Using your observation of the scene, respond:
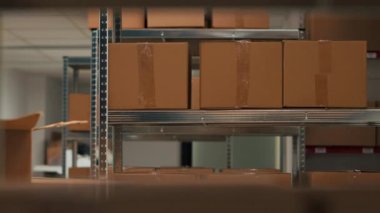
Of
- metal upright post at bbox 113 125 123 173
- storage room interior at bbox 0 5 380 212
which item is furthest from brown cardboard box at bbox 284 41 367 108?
metal upright post at bbox 113 125 123 173

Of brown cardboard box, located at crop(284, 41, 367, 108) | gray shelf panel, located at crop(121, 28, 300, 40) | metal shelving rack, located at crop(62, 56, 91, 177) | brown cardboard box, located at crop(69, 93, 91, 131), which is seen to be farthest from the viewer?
metal shelving rack, located at crop(62, 56, 91, 177)

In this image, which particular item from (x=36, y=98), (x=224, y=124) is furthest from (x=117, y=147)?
(x=36, y=98)

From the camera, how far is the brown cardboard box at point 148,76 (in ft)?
7.39

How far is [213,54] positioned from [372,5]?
5.61 ft

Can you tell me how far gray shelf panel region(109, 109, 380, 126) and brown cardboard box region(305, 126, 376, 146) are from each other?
1083mm

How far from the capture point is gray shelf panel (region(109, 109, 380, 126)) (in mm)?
2248

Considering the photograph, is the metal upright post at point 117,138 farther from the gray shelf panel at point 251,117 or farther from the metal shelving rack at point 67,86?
the metal shelving rack at point 67,86

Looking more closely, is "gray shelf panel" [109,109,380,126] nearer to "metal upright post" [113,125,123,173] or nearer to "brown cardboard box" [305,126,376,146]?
"metal upright post" [113,125,123,173]

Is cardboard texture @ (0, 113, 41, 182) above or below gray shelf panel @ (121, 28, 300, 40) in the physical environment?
below

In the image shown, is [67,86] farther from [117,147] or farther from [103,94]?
[103,94]

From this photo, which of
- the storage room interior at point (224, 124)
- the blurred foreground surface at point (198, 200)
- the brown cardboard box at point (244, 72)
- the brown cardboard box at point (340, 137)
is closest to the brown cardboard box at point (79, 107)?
the storage room interior at point (224, 124)

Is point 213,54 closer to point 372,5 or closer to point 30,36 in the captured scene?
point 372,5

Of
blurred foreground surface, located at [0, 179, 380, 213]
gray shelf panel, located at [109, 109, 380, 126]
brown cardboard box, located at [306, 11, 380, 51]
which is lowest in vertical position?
blurred foreground surface, located at [0, 179, 380, 213]

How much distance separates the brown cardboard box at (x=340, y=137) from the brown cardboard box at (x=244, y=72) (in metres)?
1.18
